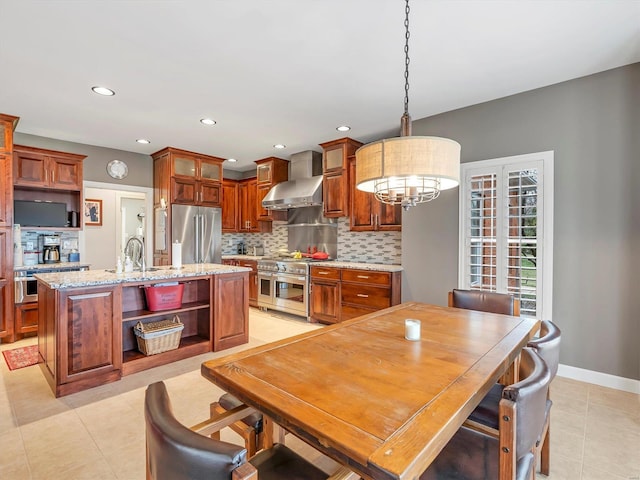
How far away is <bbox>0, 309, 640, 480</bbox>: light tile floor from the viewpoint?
1.83 m

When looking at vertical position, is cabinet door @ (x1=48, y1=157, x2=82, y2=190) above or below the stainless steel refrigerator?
above

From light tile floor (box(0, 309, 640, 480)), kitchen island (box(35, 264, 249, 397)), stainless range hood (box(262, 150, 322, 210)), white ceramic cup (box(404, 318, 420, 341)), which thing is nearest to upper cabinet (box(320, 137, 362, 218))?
stainless range hood (box(262, 150, 322, 210))

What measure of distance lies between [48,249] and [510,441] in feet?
18.2

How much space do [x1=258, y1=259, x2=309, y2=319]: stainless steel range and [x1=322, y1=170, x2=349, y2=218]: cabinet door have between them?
2.92 ft

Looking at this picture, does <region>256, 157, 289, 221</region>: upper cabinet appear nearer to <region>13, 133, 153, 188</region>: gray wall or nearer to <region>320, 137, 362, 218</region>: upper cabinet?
<region>320, 137, 362, 218</region>: upper cabinet

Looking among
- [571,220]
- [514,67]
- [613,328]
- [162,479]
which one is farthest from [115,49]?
[613,328]

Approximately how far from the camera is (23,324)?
4.00m

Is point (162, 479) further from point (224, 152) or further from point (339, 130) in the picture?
point (224, 152)

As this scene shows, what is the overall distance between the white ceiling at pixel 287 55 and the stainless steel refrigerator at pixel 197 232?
5.61ft

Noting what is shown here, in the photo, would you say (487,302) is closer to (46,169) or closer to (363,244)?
(363,244)

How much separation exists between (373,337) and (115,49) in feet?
9.26

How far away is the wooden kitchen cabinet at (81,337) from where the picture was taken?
8.43ft

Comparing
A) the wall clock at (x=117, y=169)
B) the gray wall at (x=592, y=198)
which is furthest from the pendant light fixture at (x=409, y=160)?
the wall clock at (x=117, y=169)

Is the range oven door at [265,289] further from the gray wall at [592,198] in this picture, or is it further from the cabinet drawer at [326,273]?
the gray wall at [592,198]
